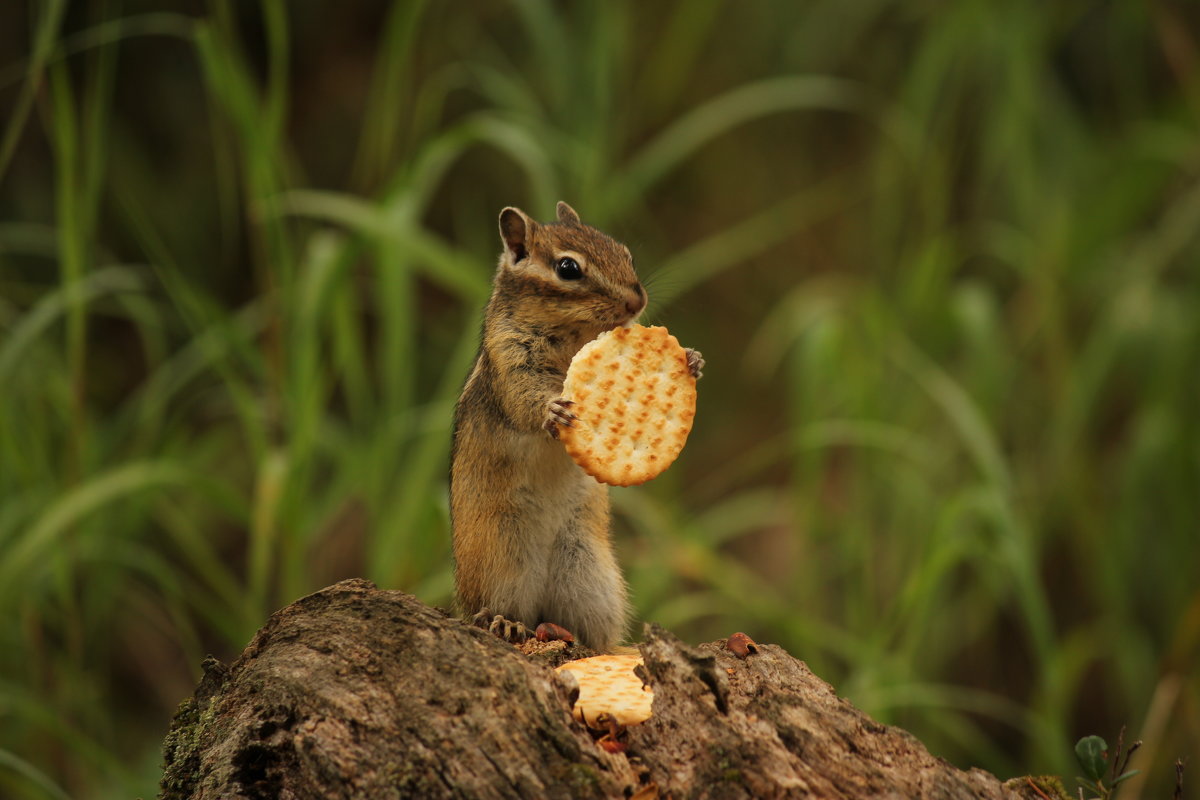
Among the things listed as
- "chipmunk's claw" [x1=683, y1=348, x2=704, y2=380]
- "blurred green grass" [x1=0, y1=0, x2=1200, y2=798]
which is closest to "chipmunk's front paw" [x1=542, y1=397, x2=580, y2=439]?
"chipmunk's claw" [x1=683, y1=348, x2=704, y2=380]

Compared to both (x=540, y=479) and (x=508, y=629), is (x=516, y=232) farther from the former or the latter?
(x=508, y=629)

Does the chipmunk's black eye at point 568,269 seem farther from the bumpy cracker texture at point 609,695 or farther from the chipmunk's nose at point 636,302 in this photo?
the bumpy cracker texture at point 609,695

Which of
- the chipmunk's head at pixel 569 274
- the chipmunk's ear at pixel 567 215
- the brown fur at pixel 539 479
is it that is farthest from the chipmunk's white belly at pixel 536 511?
the chipmunk's ear at pixel 567 215

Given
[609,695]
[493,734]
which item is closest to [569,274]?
[609,695]

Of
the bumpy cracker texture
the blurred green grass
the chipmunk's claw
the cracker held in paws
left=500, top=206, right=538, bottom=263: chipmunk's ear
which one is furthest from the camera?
the blurred green grass

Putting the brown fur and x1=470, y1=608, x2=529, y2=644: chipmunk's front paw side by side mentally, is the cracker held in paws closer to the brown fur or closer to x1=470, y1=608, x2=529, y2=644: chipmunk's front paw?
the brown fur

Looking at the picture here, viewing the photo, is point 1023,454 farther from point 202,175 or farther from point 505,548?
point 202,175
